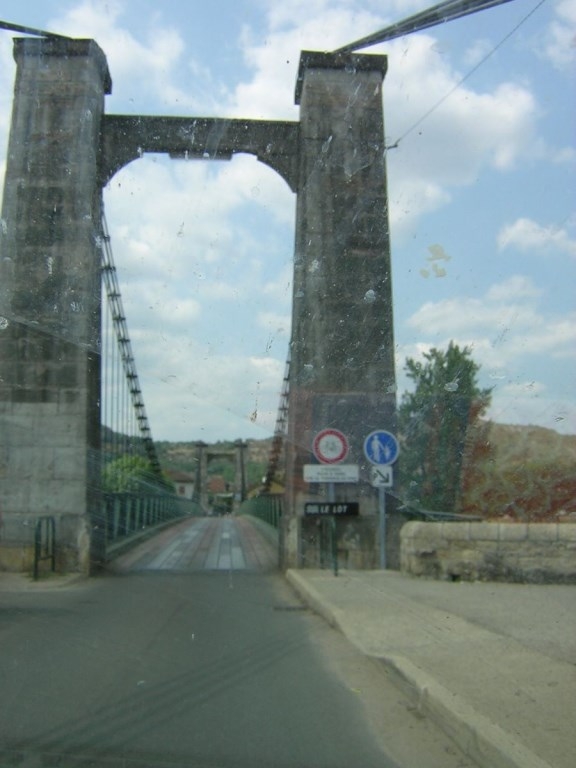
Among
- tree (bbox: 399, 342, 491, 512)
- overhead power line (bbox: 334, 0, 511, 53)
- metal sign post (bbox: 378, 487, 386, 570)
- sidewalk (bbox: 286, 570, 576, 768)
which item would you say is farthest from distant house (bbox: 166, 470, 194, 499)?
overhead power line (bbox: 334, 0, 511, 53)

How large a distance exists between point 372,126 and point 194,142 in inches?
104

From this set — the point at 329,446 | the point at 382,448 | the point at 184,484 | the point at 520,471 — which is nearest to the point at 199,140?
the point at 329,446

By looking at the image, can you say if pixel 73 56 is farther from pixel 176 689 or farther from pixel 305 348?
pixel 176 689

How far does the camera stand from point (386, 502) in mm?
12383

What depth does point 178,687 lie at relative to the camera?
5.31 meters

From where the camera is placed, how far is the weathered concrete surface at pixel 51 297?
1216 centimetres

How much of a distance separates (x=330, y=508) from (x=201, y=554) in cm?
539

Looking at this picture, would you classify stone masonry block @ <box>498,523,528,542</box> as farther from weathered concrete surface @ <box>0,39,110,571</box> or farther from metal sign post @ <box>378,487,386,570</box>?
weathered concrete surface @ <box>0,39,110,571</box>

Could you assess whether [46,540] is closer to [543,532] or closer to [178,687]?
[543,532]

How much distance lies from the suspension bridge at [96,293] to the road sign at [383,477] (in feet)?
2.70

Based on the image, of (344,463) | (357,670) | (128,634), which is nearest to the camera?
(357,670)

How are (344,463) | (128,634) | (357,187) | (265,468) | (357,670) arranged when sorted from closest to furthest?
1. (357,670)
2. (128,634)
3. (344,463)
4. (357,187)
5. (265,468)

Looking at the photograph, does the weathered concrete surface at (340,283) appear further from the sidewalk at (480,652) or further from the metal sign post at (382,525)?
the sidewalk at (480,652)

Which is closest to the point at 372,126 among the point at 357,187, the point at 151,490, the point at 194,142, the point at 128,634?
the point at 357,187
